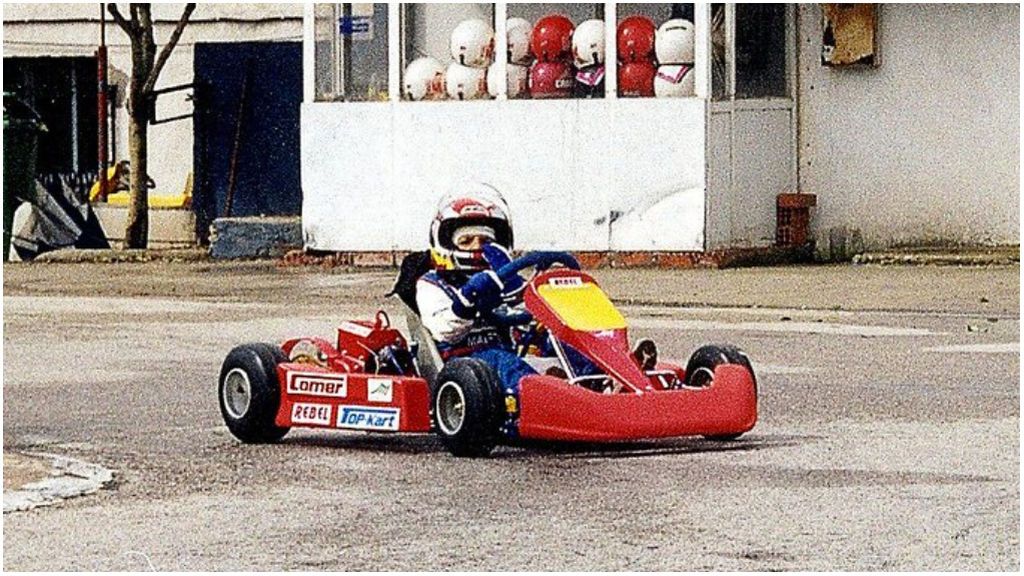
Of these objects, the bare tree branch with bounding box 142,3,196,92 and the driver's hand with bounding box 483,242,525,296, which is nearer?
the driver's hand with bounding box 483,242,525,296

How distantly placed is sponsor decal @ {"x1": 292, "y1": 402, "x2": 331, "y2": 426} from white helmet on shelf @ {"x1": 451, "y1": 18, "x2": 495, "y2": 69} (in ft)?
36.0

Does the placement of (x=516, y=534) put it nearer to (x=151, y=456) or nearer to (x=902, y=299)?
(x=151, y=456)

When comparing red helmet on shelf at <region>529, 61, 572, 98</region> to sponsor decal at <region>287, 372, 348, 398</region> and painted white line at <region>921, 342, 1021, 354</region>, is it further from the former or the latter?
sponsor decal at <region>287, 372, 348, 398</region>

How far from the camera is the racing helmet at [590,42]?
69.5 feet

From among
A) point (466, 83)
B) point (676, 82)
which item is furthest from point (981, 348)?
point (466, 83)

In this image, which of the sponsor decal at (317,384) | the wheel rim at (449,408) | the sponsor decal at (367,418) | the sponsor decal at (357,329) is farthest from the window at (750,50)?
the wheel rim at (449,408)

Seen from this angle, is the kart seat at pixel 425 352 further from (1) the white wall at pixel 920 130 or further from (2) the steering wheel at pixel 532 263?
(1) the white wall at pixel 920 130

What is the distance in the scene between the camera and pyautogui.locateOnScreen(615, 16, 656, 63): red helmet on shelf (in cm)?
2109

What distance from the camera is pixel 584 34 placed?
21.2 meters

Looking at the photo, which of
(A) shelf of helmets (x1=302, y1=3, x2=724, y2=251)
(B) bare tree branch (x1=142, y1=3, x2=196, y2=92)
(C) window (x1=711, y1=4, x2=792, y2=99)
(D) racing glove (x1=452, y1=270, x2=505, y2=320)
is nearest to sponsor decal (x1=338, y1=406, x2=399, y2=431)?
(D) racing glove (x1=452, y1=270, x2=505, y2=320)

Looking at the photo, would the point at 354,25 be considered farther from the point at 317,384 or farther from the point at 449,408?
the point at 449,408

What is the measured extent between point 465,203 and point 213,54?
50.3 ft

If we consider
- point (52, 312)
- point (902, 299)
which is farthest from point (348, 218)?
point (902, 299)

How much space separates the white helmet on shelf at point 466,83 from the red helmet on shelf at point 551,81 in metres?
0.51
